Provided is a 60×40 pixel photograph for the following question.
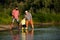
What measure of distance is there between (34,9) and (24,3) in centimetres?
144

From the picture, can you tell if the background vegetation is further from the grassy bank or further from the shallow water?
the shallow water

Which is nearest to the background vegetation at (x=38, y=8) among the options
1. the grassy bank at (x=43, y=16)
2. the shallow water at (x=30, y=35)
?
the grassy bank at (x=43, y=16)

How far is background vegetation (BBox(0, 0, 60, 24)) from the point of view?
38219 mm

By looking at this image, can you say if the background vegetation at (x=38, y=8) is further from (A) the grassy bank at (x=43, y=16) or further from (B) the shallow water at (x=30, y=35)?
(B) the shallow water at (x=30, y=35)

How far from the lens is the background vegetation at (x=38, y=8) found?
3822 cm

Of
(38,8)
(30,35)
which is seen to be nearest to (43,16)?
(38,8)

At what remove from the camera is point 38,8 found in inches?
1618

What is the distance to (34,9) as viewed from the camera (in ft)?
135

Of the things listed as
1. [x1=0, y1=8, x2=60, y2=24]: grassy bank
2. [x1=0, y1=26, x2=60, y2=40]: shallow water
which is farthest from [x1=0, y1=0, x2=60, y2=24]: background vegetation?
[x1=0, y1=26, x2=60, y2=40]: shallow water

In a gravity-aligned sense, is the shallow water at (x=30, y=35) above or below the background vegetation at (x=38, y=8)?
below

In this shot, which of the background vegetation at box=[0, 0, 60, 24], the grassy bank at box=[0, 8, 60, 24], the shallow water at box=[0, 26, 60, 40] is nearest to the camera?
the shallow water at box=[0, 26, 60, 40]

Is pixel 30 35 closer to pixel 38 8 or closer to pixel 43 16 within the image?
pixel 43 16

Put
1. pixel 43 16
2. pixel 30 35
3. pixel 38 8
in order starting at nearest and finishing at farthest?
pixel 30 35
pixel 43 16
pixel 38 8

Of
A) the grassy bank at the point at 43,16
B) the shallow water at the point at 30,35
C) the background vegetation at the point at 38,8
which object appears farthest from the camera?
the background vegetation at the point at 38,8
